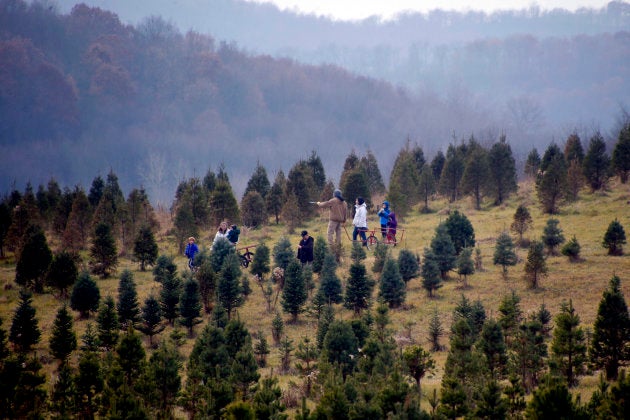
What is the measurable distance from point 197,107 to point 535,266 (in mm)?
90692

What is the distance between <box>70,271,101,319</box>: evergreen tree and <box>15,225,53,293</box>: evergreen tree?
3563 mm

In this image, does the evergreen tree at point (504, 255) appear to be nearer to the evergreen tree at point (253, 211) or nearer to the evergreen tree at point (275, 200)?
the evergreen tree at point (253, 211)

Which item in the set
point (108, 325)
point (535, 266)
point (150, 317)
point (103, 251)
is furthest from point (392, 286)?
point (103, 251)

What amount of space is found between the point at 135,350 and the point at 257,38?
163955 mm

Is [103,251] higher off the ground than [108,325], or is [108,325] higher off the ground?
[103,251]

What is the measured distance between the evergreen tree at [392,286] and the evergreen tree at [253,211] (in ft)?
51.9

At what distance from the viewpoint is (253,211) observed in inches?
1293

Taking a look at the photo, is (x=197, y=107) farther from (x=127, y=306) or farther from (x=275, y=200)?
(x=127, y=306)

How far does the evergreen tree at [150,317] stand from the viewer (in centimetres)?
1630

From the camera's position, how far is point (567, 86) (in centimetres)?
12862

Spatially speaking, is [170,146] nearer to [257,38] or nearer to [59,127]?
[59,127]

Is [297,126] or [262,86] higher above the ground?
[262,86]

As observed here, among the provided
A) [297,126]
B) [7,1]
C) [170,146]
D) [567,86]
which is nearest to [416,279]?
[170,146]

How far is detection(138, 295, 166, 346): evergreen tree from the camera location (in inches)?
642
